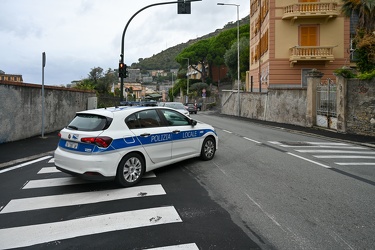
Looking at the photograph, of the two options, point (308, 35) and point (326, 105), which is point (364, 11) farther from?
point (308, 35)

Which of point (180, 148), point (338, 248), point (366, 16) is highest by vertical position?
point (366, 16)

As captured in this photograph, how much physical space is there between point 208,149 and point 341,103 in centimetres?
1012

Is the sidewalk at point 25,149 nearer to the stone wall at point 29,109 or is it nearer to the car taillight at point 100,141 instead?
the stone wall at point 29,109

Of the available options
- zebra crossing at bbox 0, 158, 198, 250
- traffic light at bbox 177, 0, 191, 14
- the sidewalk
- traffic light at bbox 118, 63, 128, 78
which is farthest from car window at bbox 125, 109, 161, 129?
traffic light at bbox 118, 63, 128, 78

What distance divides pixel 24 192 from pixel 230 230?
3948 mm

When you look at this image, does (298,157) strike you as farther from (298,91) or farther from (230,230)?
(298,91)

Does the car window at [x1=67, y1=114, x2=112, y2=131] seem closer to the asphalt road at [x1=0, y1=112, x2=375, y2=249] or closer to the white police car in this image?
the white police car

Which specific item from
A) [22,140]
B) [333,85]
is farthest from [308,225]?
[333,85]

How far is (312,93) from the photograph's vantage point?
18.5 meters

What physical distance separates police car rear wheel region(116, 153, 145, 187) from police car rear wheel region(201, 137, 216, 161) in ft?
7.58

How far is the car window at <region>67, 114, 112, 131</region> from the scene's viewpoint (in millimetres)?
5916

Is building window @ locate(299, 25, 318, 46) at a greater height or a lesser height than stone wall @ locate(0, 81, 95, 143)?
greater

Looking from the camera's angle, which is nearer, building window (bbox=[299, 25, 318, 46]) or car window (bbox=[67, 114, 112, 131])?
car window (bbox=[67, 114, 112, 131])

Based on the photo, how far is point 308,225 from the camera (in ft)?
13.9
